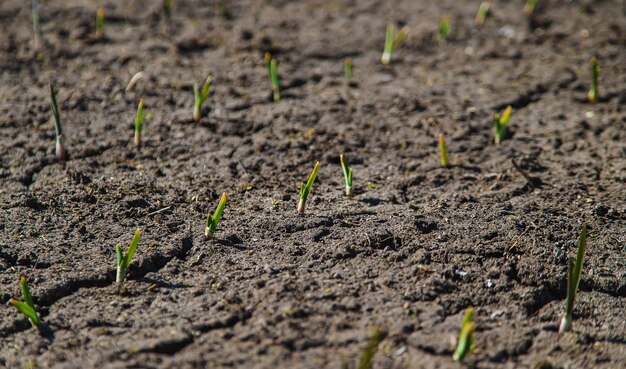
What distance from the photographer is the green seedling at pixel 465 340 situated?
195 cm

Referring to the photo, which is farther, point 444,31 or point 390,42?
point 444,31

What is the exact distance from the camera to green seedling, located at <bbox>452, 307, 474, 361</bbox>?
1.95 metres

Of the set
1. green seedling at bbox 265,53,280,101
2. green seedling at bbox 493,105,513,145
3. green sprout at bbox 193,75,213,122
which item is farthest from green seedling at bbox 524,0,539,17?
green sprout at bbox 193,75,213,122

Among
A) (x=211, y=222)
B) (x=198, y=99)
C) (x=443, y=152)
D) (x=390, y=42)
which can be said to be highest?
(x=390, y=42)

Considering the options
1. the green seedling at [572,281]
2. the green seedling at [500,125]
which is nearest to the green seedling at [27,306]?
the green seedling at [572,281]

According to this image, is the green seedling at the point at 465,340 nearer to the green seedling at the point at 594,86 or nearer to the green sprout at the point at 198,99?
the green sprout at the point at 198,99

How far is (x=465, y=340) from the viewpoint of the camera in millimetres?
1975

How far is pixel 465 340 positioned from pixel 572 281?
1.22 feet

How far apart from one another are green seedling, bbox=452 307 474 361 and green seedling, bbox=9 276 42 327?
45.6 inches

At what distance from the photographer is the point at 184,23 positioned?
4359 millimetres

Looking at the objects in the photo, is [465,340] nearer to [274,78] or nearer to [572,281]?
[572,281]

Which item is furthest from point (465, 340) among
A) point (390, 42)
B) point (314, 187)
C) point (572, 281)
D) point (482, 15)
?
point (482, 15)

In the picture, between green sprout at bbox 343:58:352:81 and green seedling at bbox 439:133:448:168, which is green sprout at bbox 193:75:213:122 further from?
green seedling at bbox 439:133:448:168

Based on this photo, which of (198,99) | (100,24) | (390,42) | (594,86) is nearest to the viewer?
(198,99)
